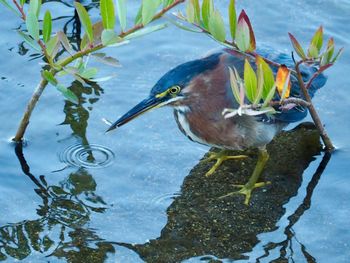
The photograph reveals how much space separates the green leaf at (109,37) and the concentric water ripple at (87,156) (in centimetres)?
110

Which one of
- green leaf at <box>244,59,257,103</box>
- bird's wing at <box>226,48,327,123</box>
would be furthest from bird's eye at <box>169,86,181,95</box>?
green leaf at <box>244,59,257,103</box>

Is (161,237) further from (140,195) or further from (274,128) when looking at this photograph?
(274,128)

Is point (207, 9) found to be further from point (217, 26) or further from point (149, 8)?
point (149, 8)

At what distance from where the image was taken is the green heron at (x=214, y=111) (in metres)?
5.04

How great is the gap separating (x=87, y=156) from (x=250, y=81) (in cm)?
167

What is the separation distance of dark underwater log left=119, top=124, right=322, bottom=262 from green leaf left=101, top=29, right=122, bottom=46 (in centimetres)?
114

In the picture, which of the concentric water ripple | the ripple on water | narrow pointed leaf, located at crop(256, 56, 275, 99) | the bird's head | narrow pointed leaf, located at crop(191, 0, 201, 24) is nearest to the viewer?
narrow pointed leaf, located at crop(256, 56, 275, 99)

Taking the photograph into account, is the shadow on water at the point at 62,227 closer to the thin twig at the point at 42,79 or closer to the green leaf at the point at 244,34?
the thin twig at the point at 42,79

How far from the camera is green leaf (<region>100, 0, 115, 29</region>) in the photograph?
4.48 metres

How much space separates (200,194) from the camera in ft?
17.2

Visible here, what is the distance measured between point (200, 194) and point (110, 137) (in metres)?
0.81

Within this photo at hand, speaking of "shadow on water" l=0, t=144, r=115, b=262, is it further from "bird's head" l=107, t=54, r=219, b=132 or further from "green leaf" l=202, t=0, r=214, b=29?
"green leaf" l=202, t=0, r=214, b=29

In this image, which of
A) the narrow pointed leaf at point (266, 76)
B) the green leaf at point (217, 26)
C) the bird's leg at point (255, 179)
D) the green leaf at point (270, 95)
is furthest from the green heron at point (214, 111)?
the green leaf at point (270, 95)

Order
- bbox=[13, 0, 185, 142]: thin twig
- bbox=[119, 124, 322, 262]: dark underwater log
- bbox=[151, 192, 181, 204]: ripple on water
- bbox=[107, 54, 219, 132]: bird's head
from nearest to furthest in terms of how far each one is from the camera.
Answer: bbox=[13, 0, 185, 142]: thin twig
bbox=[119, 124, 322, 262]: dark underwater log
bbox=[107, 54, 219, 132]: bird's head
bbox=[151, 192, 181, 204]: ripple on water
